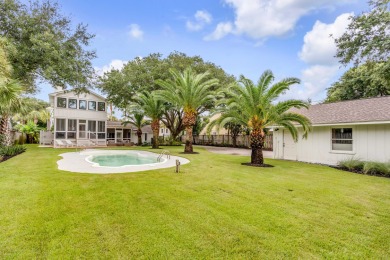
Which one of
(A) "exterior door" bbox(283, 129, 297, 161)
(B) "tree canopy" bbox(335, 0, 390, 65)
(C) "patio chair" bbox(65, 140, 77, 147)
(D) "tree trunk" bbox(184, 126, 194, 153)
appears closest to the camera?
(B) "tree canopy" bbox(335, 0, 390, 65)

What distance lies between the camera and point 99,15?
1596 cm

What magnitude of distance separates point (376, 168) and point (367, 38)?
9688 mm

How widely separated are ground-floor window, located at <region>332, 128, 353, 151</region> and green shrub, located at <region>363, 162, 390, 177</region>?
6.63ft

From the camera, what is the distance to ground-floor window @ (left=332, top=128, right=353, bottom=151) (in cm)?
1232

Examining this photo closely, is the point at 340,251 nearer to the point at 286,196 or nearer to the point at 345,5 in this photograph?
the point at 286,196

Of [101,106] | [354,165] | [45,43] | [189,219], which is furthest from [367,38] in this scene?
[101,106]

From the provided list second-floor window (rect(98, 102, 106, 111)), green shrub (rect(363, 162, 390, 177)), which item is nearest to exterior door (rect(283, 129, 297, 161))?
green shrub (rect(363, 162, 390, 177))

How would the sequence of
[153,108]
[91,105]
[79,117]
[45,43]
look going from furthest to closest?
1. [91,105]
2. [79,117]
3. [153,108]
4. [45,43]

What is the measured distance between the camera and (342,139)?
498 inches

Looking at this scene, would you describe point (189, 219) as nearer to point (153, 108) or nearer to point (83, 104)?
point (153, 108)

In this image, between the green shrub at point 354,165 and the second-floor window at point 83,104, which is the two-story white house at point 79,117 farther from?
the green shrub at point 354,165

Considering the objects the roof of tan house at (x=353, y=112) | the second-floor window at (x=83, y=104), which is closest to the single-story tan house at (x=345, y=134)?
the roof of tan house at (x=353, y=112)

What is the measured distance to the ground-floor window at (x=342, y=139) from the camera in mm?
12320

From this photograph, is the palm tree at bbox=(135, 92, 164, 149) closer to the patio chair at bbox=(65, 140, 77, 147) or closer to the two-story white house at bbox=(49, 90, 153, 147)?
the two-story white house at bbox=(49, 90, 153, 147)
